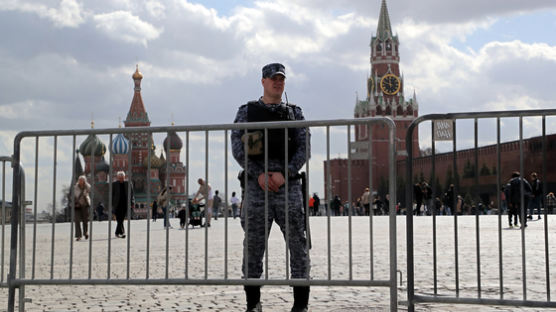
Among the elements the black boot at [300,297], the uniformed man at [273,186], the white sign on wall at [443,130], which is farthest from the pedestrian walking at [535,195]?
the black boot at [300,297]

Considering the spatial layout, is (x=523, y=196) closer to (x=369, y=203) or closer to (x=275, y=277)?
(x=369, y=203)

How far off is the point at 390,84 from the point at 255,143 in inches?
4567

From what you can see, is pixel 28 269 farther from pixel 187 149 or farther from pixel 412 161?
pixel 412 161

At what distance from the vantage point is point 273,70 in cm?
446

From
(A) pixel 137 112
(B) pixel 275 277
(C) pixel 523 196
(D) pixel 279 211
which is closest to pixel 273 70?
(D) pixel 279 211

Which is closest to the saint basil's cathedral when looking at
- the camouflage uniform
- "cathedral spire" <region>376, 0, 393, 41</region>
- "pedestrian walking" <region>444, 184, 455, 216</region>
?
the camouflage uniform

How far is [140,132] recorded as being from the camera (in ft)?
15.3

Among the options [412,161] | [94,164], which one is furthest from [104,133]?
[412,161]

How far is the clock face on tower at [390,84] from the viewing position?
118m

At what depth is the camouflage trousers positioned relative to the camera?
439cm

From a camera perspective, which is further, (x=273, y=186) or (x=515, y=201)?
(x=515, y=201)

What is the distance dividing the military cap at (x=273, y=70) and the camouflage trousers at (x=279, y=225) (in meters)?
0.65

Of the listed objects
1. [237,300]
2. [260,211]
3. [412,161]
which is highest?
[412,161]

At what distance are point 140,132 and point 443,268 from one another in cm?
354
